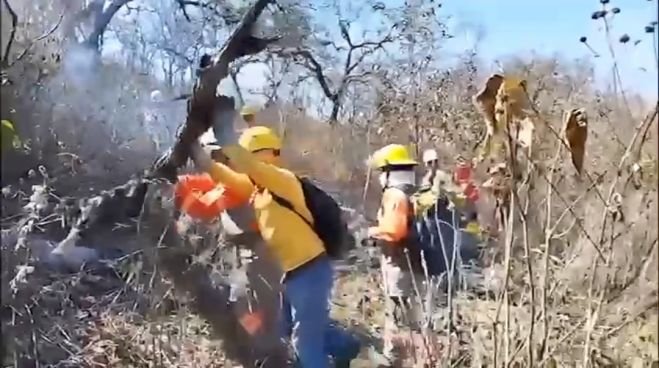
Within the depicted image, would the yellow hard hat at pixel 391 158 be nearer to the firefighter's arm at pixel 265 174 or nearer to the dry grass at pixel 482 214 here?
the dry grass at pixel 482 214

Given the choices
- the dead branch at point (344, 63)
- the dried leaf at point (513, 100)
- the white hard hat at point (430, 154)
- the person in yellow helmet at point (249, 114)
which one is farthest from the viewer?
the white hard hat at point (430, 154)

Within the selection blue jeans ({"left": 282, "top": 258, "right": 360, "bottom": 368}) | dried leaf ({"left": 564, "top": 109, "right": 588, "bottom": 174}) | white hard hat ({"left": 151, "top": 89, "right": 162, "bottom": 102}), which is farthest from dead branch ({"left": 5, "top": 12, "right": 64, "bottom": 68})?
dried leaf ({"left": 564, "top": 109, "right": 588, "bottom": 174})

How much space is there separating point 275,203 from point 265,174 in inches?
3.3

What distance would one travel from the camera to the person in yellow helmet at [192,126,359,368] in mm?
2455

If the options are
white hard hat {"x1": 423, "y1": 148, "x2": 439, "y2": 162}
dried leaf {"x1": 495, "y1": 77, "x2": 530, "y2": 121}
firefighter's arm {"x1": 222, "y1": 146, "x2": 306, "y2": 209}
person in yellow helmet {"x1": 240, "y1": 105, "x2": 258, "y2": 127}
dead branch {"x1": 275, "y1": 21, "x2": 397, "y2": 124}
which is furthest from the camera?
white hard hat {"x1": 423, "y1": 148, "x2": 439, "y2": 162}

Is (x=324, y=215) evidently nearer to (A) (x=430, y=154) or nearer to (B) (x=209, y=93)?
(B) (x=209, y=93)

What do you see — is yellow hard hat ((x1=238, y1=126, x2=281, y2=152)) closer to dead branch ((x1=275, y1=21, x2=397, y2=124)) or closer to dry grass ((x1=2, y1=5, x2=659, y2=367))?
dry grass ((x1=2, y1=5, x2=659, y2=367))

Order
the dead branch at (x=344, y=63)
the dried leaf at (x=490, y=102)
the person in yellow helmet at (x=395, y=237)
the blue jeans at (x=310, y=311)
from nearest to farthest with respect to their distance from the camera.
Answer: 1. the dried leaf at (x=490, y=102)
2. the blue jeans at (x=310, y=311)
3. the person in yellow helmet at (x=395, y=237)
4. the dead branch at (x=344, y=63)

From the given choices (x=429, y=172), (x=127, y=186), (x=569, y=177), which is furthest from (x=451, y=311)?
(x=127, y=186)

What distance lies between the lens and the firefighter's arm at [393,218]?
9.52ft

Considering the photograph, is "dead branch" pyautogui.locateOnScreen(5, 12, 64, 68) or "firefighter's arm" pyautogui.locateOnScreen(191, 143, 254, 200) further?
"dead branch" pyautogui.locateOnScreen(5, 12, 64, 68)

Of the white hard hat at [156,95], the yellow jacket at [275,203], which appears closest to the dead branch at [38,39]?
the white hard hat at [156,95]

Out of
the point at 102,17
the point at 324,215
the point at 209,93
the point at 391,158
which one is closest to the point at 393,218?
the point at 391,158

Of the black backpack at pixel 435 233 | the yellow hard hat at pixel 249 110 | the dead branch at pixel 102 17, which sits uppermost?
the dead branch at pixel 102 17
